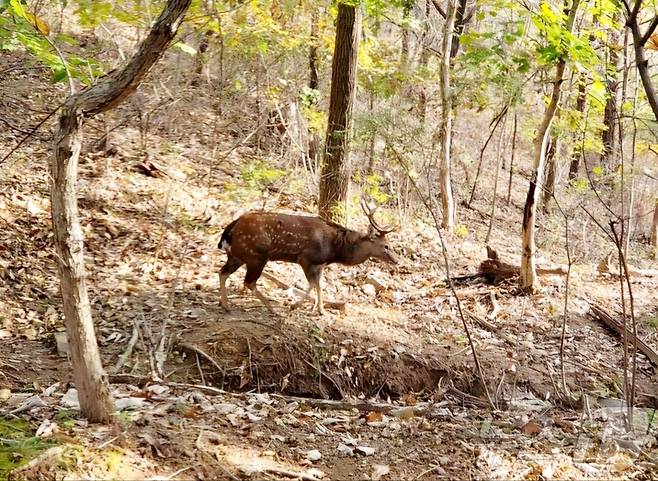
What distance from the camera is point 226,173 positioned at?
1402 centimetres

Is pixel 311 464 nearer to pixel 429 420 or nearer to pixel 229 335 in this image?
pixel 429 420

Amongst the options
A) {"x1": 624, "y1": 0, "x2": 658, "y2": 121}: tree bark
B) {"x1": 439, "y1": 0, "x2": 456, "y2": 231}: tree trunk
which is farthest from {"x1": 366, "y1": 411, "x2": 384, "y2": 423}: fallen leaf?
{"x1": 439, "y1": 0, "x2": 456, "y2": 231}: tree trunk

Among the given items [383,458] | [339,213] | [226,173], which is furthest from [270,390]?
[226,173]

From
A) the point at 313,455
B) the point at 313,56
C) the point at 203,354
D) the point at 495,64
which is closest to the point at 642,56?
the point at 313,455

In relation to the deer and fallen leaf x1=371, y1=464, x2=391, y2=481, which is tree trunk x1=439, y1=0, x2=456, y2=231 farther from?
fallen leaf x1=371, y1=464, x2=391, y2=481

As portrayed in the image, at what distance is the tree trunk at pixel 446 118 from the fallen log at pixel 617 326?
476 centimetres

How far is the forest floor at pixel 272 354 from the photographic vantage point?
16.3ft

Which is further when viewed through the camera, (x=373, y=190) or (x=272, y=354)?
(x=373, y=190)

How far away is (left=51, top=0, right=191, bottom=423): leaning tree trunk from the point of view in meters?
3.94

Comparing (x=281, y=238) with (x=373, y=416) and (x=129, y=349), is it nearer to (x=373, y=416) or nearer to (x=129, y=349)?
(x=129, y=349)

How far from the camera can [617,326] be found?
9.96m

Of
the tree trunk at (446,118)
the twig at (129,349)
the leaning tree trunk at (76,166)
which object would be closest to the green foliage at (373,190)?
the tree trunk at (446,118)

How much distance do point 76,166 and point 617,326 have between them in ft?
28.2

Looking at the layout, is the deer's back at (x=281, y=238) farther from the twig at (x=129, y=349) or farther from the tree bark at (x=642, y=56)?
the tree bark at (x=642, y=56)
